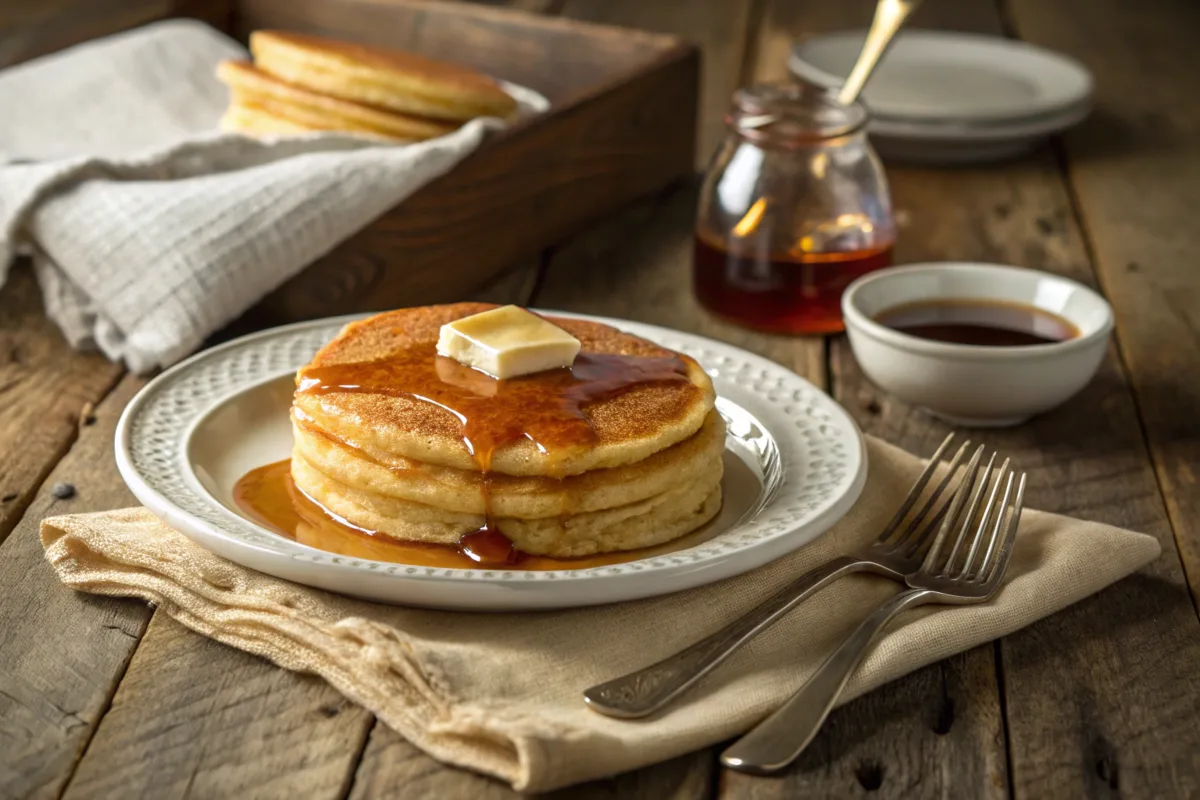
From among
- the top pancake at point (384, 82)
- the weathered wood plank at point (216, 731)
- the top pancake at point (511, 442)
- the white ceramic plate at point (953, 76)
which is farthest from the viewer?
the white ceramic plate at point (953, 76)

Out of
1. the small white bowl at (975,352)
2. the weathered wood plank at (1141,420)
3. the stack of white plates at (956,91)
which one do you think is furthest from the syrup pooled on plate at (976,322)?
the stack of white plates at (956,91)

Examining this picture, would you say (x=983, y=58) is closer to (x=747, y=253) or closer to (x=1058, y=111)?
(x=1058, y=111)

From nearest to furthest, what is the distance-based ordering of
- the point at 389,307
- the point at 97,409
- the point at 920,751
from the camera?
1. the point at 920,751
2. the point at 97,409
3. the point at 389,307

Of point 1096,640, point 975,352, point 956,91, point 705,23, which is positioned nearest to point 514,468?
point 1096,640

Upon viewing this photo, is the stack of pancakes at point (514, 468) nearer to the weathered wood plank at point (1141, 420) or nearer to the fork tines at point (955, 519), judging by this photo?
the fork tines at point (955, 519)

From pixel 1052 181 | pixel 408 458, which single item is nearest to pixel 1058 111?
pixel 1052 181

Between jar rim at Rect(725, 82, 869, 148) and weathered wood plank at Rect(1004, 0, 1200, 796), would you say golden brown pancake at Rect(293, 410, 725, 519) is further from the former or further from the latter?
jar rim at Rect(725, 82, 869, 148)
